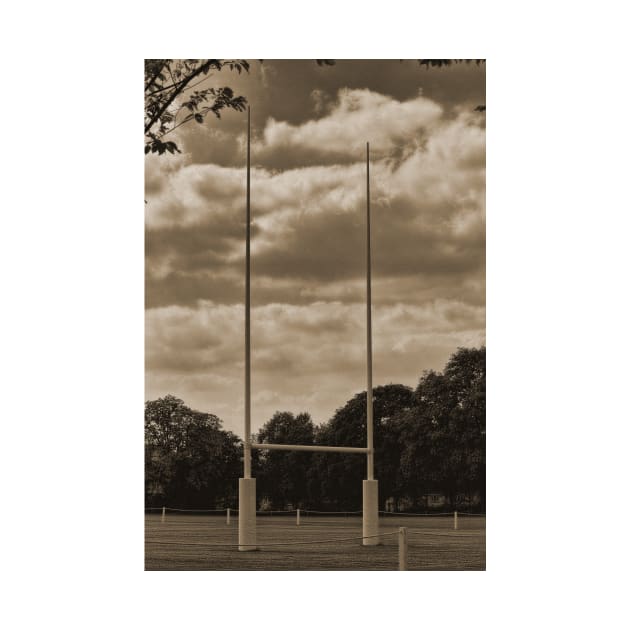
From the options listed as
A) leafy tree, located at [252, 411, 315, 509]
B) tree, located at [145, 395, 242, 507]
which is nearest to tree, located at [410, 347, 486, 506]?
leafy tree, located at [252, 411, 315, 509]

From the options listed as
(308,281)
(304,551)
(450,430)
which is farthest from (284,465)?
(304,551)

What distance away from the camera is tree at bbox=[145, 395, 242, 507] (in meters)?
14.8

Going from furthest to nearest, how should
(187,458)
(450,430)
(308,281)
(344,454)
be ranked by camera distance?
(450,430) < (344,454) < (187,458) < (308,281)

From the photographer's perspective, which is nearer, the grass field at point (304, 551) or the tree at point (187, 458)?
the grass field at point (304, 551)

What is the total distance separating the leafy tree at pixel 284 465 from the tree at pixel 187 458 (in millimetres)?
552

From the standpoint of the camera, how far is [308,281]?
1398cm

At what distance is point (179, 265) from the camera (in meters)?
14.2

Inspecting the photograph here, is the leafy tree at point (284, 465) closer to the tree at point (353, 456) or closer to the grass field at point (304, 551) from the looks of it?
the tree at point (353, 456)

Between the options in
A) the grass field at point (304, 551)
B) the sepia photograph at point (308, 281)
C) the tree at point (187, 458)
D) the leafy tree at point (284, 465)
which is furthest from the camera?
the leafy tree at point (284, 465)

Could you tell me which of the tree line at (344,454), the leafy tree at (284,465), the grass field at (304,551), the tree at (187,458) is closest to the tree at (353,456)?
the tree line at (344,454)

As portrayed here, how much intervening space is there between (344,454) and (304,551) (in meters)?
5.96

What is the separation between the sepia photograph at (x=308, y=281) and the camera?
13.3 m

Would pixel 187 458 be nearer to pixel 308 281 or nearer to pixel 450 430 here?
pixel 308 281

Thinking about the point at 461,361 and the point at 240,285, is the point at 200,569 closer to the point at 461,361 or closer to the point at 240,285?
the point at 240,285
